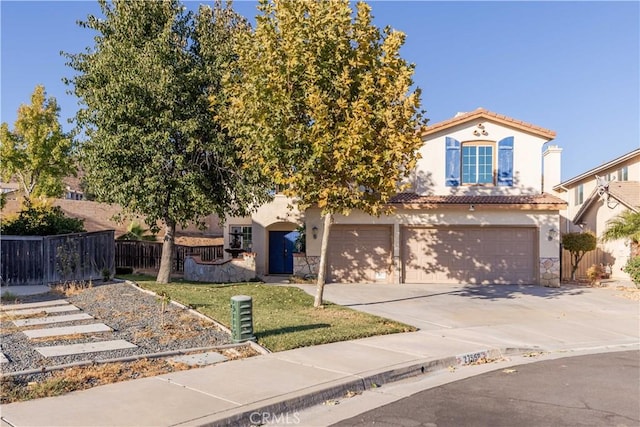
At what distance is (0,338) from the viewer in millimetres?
9688

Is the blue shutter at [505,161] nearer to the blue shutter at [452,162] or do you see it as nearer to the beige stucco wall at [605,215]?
the blue shutter at [452,162]

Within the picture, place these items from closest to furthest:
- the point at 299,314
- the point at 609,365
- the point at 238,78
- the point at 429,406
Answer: the point at 429,406 < the point at 609,365 < the point at 299,314 < the point at 238,78

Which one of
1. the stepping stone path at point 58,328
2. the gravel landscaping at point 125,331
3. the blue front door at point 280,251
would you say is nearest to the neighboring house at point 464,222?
the blue front door at point 280,251

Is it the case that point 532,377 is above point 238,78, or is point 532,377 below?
below

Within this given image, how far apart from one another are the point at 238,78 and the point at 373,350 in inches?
366

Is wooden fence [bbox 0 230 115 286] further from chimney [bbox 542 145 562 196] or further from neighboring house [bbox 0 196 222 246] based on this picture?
neighboring house [bbox 0 196 222 246]

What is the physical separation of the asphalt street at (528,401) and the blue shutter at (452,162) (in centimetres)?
1337

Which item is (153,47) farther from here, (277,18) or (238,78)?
(277,18)

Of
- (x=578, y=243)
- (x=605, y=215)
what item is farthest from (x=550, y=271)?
(x=605, y=215)

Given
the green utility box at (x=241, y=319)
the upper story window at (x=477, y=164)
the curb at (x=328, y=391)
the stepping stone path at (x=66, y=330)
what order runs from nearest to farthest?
the curb at (x=328, y=391) < the green utility box at (x=241, y=319) < the stepping stone path at (x=66, y=330) < the upper story window at (x=477, y=164)

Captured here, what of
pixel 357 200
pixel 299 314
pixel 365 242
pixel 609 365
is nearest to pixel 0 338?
pixel 299 314

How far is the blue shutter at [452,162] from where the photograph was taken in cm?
2194

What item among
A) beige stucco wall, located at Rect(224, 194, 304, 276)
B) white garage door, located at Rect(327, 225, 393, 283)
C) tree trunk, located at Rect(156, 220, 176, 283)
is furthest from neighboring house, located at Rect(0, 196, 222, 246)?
tree trunk, located at Rect(156, 220, 176, 283)

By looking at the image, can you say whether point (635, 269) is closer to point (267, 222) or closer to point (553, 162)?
point (553, 162)
